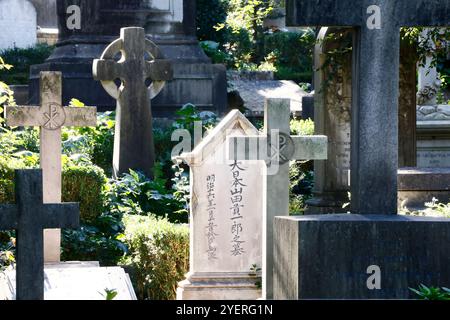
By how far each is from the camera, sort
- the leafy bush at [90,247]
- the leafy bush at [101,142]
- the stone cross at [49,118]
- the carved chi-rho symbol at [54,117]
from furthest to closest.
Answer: the leafy bush at [101,142], the leafy bush at [90,247], the carved chi-rho symbol at [54,117], the stone cross at [49,118]

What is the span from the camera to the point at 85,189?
10961mm

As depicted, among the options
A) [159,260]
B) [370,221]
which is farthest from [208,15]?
[370,221]

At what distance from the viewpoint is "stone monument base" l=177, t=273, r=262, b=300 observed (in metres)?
9.30

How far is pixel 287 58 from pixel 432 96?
15741 millimetres

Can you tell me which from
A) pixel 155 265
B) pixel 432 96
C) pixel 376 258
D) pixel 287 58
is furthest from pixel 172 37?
pixel 287 58

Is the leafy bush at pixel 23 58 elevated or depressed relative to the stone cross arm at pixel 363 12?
elevated

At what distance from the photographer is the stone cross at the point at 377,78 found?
21.7 feet

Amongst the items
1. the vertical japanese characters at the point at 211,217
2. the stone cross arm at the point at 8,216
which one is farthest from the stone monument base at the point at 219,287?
the stone cross arm at the point at 8,216

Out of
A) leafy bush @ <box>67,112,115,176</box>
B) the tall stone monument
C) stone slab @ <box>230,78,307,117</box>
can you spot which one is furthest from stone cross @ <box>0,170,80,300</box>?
stone slab @ <box>230,78,307,117</box>

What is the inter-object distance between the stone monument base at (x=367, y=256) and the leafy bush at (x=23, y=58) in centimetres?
1897

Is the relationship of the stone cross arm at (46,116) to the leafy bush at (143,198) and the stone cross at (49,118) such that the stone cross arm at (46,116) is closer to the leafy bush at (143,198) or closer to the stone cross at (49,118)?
the stone cross at (49,118)

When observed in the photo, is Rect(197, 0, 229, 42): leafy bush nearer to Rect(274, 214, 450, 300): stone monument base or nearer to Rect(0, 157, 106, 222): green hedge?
Rect(0, 157, 106, 222): green hedge

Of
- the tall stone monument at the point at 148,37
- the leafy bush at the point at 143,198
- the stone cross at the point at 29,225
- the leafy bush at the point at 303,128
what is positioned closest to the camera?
the stone cross at the point at 29,225
